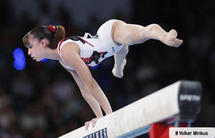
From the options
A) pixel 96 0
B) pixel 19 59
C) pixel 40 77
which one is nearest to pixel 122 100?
pixel 40 77

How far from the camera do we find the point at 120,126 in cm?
319

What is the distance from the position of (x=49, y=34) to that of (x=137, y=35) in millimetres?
994

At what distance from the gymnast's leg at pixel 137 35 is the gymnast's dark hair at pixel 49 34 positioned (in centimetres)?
60

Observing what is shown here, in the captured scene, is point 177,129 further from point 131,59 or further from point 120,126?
point 131,59

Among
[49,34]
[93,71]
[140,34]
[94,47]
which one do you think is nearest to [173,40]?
[140,34]

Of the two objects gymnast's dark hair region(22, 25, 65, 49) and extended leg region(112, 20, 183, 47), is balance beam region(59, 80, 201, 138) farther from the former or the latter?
gymnast's dark hair region(22, 25, 65, 49)

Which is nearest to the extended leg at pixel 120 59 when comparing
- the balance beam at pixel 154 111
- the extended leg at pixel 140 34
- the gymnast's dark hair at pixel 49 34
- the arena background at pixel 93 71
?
the extended leg at pixel 140 34

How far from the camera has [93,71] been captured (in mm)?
8102

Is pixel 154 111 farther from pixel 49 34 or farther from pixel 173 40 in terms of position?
pixel 49 34

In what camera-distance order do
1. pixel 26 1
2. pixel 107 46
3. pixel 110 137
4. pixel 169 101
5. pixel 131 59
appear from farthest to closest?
pixel 26 1
pixel 131 59
pixel 107 46
pixel 110 137
pixel 169 101

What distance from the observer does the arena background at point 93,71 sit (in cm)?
738

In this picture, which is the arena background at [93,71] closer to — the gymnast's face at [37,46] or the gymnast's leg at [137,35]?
the gymnast's face at [37,46]

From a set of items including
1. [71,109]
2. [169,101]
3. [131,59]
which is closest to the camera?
[169,101]

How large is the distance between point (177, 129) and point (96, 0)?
708cm
